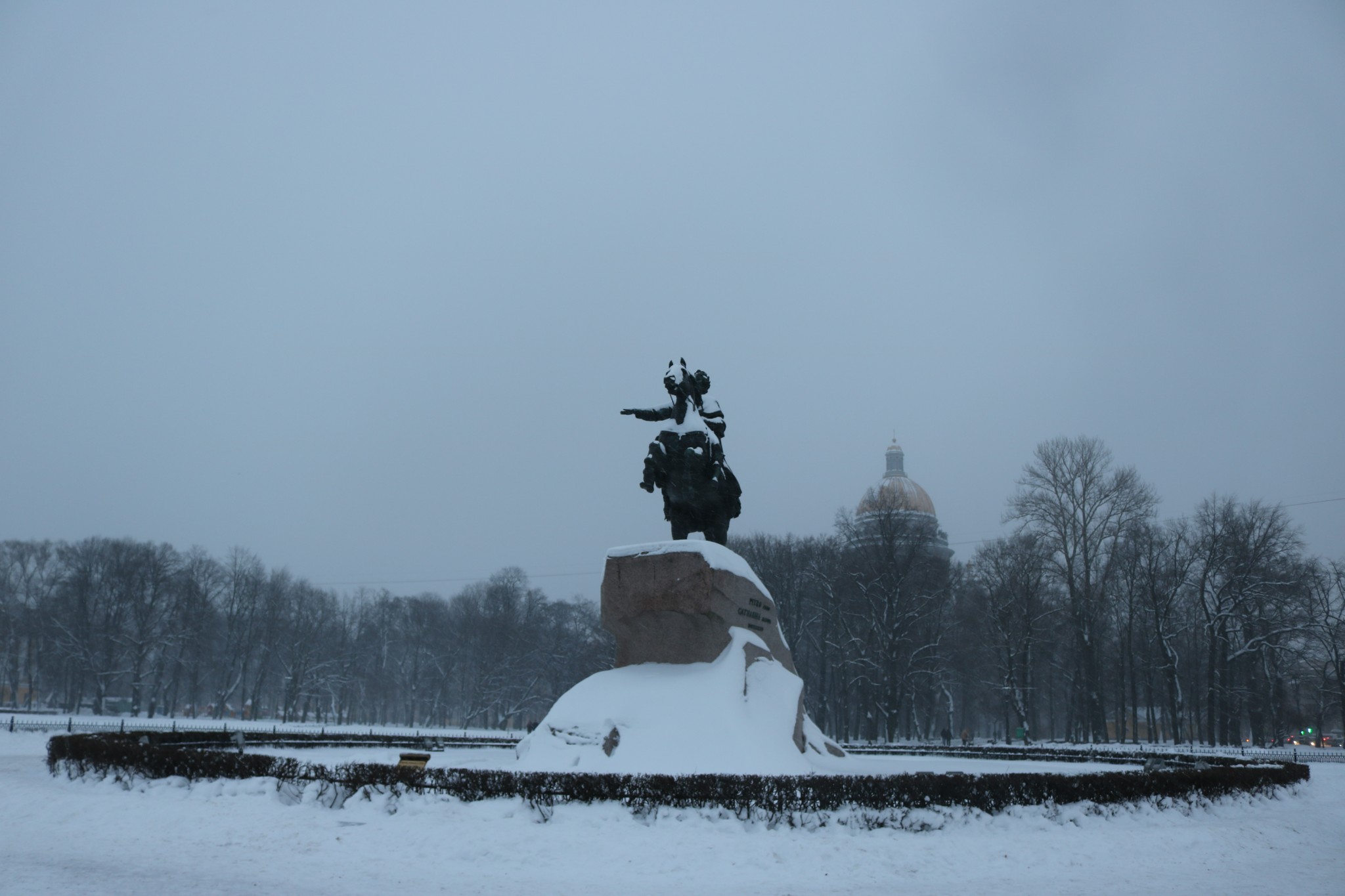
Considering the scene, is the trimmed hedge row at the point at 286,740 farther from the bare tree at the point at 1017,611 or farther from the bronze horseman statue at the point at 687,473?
the bare tree at the point at 1017,611

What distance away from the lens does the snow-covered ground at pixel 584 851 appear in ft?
28.4

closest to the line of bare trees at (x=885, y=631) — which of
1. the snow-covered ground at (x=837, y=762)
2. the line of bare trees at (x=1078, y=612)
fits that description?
the line of bare trees at (x=1078, y=612)

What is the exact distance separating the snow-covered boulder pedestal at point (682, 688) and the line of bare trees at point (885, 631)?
2494 cm

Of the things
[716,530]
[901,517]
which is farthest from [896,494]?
[716,530]

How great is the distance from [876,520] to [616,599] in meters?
32.1

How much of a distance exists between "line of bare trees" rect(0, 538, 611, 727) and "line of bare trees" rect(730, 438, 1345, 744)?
12376 mm

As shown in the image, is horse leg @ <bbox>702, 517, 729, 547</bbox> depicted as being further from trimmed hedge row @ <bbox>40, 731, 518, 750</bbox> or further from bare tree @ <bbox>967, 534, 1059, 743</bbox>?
bare tree @ <bbox>967, 534, 1059, 743</bbox>

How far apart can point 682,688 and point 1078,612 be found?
3034 centimetres

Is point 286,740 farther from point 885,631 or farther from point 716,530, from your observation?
point 885,631

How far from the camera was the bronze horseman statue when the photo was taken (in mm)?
18594

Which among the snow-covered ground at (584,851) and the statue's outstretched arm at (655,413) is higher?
the statue's outstretched arm at (655,413)

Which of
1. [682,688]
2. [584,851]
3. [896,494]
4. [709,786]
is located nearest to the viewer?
[584,851]

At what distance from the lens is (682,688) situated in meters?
15.3

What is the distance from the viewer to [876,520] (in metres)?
46.3
